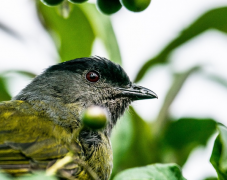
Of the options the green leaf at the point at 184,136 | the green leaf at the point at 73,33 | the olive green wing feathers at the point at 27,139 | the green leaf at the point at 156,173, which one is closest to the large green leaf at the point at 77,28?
the green leaf at the point at 73,33

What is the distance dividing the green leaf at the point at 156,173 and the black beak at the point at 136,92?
1666 millimetres

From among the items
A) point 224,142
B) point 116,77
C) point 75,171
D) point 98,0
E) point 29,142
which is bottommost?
point 75,171

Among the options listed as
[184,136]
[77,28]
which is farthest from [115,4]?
[184,136]

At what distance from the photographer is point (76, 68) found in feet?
14.9

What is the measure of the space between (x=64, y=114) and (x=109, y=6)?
1321 millimetres

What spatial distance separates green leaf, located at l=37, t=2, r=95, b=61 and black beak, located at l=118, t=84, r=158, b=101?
588 mm

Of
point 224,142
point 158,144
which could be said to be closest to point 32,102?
point 158,144

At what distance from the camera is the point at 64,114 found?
3.90m

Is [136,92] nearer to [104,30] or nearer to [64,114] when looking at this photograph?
[104,30]

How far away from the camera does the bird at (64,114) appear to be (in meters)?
3.19

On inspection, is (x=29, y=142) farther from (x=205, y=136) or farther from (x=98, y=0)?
(x=205, y=136)

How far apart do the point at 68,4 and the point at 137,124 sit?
4.89ft

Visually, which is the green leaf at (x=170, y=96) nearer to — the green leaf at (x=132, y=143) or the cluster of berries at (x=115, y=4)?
the green leaf at (x=132, y=143)

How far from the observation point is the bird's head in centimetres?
434
